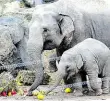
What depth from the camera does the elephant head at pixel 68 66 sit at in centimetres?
966

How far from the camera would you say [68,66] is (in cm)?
970

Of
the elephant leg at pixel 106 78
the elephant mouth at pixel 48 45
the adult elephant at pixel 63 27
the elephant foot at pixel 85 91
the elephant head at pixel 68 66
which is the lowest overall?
the elephant foot at pixel 85 91

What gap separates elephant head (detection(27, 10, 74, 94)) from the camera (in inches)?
389

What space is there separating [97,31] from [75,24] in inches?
22.6

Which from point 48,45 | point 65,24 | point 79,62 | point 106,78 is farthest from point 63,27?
point 106,78

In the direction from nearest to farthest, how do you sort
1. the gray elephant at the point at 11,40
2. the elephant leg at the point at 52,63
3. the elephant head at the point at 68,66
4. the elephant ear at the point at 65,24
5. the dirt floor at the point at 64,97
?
the dirt floor at the point at 64,97
the elephant head at the point at 68,66
the elephant ear at the point at 65,24
the elephant leg at the point at 52,63
the gray elephant at the point at 11,40

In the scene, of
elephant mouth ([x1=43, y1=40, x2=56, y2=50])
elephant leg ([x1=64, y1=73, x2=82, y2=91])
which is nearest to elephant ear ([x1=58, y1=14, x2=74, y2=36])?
elephant mouth ([x1=43, y1=40, x2=56, y2=50])

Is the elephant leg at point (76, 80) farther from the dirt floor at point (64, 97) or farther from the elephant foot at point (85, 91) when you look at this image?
the elephant foot at point (85, 91)

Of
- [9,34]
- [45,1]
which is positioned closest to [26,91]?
[9,34]

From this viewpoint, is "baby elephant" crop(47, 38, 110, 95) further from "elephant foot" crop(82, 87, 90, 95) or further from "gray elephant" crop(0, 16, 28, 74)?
"gray elephant" crop(0, 16, 28, 74)

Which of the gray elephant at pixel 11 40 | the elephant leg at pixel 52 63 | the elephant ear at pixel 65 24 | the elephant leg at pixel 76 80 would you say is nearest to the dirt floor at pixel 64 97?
the elephant leg at pixel 76 80

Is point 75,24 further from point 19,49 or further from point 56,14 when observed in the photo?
point 19,49

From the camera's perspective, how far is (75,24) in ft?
33.9

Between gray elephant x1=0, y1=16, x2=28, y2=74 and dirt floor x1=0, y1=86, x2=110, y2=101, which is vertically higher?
gray elephant x1=0, y1=16, x2=28, y2=74
